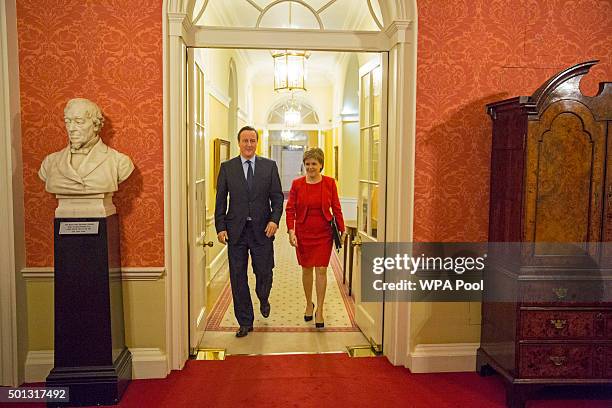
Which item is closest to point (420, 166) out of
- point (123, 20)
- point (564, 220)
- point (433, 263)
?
point (433, 263)

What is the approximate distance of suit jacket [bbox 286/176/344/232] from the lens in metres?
3.99

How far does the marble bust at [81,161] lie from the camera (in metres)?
2.66

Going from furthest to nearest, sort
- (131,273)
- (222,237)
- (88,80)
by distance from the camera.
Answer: (222,237)
(131,273)
(88,80)

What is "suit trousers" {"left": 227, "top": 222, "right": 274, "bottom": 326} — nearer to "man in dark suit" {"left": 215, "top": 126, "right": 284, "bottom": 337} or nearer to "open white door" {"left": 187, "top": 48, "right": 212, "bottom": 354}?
"man in dark suit" {"left": 215, "top": 126, "right": 284, "bottom": 337}

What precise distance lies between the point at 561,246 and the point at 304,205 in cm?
190

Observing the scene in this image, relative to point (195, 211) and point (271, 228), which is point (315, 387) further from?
point (195, 211)

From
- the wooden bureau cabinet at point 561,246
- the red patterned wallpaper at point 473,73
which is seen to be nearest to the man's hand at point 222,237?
the red patterned wallpaper at point 473,73

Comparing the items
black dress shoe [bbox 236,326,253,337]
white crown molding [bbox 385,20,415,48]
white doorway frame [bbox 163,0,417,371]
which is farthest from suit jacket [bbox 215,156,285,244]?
white crown molding [bbox 385,20,415,48]

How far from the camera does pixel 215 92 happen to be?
566 centimetres

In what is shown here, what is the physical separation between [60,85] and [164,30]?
681 mm

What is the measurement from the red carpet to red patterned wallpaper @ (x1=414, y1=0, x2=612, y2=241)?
89 centimetres

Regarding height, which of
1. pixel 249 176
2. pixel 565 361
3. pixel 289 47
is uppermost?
pixel 289 47

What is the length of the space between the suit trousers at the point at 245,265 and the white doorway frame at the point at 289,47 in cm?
57

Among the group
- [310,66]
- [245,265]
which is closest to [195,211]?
[245,265]
